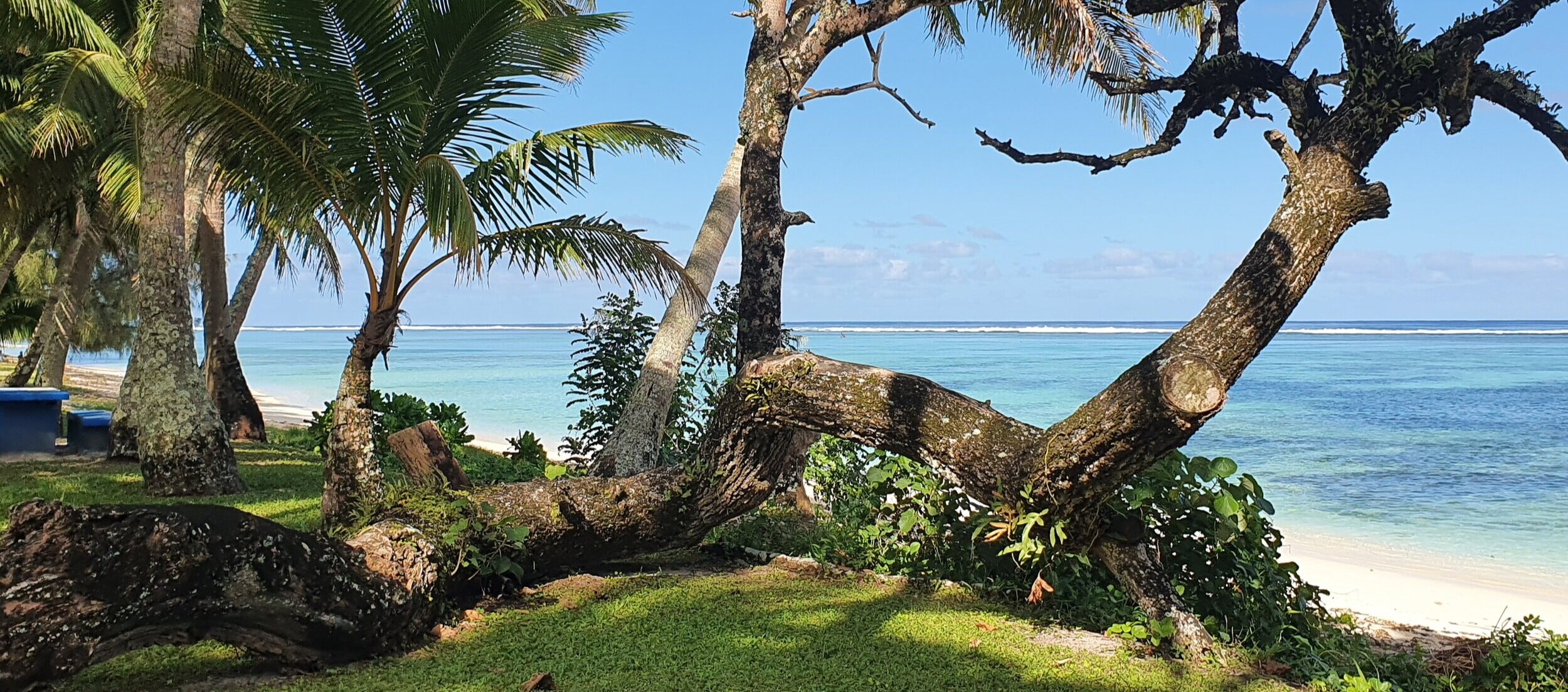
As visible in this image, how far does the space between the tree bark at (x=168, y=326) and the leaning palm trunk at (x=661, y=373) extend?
123 inches

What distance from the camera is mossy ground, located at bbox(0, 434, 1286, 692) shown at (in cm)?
387

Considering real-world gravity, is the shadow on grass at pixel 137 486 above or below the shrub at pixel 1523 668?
below

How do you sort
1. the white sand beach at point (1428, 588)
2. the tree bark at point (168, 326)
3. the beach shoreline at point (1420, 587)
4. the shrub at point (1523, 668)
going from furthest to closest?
the tree bark at point (168, 326), the white sand beach at point (1428, 588), the beach shoreline at point (1420, 587), the shrub at point (1523, 668)

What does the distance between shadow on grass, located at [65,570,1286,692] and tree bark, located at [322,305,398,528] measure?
139 cm

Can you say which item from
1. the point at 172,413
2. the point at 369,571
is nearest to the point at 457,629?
the point at 369,571

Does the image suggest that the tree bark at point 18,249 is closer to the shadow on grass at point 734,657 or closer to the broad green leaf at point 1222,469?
the shadow on grass at point 734,657

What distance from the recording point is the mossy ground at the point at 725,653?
387cm

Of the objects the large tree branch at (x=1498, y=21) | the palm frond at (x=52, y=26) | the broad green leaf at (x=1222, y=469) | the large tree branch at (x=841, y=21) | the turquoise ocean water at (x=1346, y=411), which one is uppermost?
the palm frond at (x=52, y=26)

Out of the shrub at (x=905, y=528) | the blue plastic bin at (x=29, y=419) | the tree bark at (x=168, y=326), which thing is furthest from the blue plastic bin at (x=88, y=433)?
the shrub at (x=905, y=528)

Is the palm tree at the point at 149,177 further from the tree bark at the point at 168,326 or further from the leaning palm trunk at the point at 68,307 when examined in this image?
the leaning palm trunk at the point at 68,307

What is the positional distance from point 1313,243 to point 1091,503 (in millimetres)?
1289

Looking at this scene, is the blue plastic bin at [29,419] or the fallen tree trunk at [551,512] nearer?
the fallen tree trunk at [551,512]

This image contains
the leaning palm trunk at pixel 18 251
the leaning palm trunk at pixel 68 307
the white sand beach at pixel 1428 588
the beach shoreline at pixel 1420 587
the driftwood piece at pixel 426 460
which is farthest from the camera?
the leaning palm trunk at pixel 68 307

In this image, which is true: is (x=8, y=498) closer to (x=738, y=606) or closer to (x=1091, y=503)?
(x=738, y=606)
